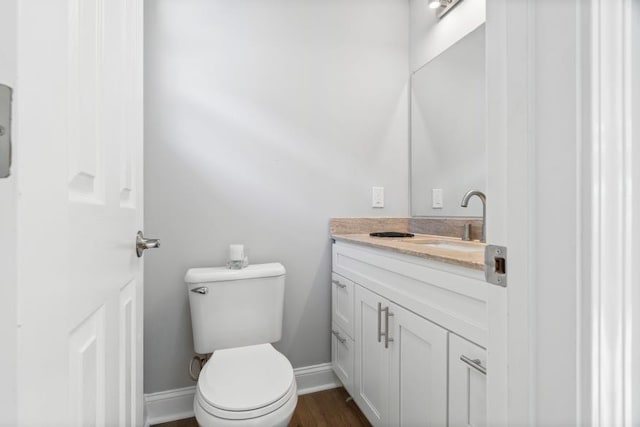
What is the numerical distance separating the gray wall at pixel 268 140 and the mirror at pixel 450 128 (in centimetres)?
10

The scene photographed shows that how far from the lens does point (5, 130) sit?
0.93 ft

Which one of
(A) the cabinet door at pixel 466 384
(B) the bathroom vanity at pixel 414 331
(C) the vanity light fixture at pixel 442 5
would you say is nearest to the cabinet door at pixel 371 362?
(B) the bathroom vanity at pixel 414 331

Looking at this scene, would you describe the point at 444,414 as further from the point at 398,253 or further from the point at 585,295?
the point at 585,295

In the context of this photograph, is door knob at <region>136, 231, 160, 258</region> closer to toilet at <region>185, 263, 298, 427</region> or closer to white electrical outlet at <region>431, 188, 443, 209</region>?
toilet at <region>185, 263, 298, 427</region>

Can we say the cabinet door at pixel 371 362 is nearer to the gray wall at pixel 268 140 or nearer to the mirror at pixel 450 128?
the gray wall at pixel 268 140

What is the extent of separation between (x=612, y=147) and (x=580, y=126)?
39mm

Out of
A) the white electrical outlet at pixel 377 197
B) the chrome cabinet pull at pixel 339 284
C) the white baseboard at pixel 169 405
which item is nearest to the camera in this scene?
the white baseboard at pixel 169 405

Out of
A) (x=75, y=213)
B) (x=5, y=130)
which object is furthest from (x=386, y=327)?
(x=5, y=130)

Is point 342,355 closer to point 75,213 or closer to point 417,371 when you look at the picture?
point 417,371

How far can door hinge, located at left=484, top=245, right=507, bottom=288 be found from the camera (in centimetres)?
44

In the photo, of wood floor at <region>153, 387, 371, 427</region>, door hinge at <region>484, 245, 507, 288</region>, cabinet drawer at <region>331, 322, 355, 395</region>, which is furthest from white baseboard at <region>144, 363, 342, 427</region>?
door hinge at <region>484, 245, 507, 288</region>

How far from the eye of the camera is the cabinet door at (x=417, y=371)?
95cm

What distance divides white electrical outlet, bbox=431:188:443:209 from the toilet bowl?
1.14 meters

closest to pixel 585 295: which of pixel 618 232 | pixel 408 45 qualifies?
pixel 618 232
